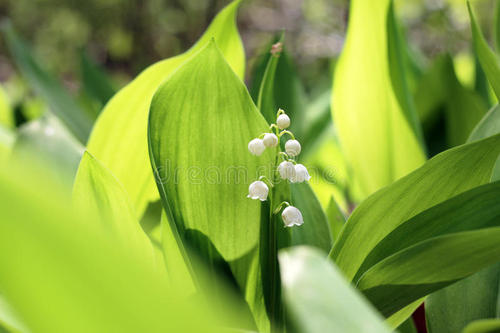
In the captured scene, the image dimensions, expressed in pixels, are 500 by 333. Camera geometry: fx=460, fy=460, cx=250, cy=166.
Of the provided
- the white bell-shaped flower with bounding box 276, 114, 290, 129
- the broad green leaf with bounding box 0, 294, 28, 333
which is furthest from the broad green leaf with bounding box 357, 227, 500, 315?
the broad green leaf with bounding box 0, 294, 28, 333

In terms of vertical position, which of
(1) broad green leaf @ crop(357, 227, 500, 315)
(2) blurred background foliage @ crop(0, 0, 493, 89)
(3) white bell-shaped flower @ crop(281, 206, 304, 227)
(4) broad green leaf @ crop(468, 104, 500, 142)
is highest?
(2) blurred background foliage @ crop(0, 0, 493, 89)

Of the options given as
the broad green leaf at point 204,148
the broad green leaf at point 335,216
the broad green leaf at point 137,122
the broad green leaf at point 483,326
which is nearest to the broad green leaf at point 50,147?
the broad green leaf at point 137,122

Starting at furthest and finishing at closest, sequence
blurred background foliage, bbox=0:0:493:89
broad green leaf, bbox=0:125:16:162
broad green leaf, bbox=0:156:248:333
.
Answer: blurred background foliage, bbox=0:0:493:89, broad green leaf, bbox=0:125:16:162, broad green leaf, bbox=0:156:248:333

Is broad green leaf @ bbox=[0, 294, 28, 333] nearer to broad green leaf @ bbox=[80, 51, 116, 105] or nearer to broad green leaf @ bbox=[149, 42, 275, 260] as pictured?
broad green leaf @ bbox=[149, 42, 275, 260]

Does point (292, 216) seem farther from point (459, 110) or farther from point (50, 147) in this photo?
point (459, 110)

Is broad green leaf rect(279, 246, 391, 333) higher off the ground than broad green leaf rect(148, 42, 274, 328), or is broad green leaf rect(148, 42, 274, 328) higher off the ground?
broad green leaf rect(148, 42, 274, 328)

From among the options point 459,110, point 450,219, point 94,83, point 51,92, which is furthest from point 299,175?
point 94,83

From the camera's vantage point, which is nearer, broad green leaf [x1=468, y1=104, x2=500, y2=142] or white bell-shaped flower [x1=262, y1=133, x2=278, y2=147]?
white bell-shaped flower [x1=262, y1=133, x2=278, y2=147]
